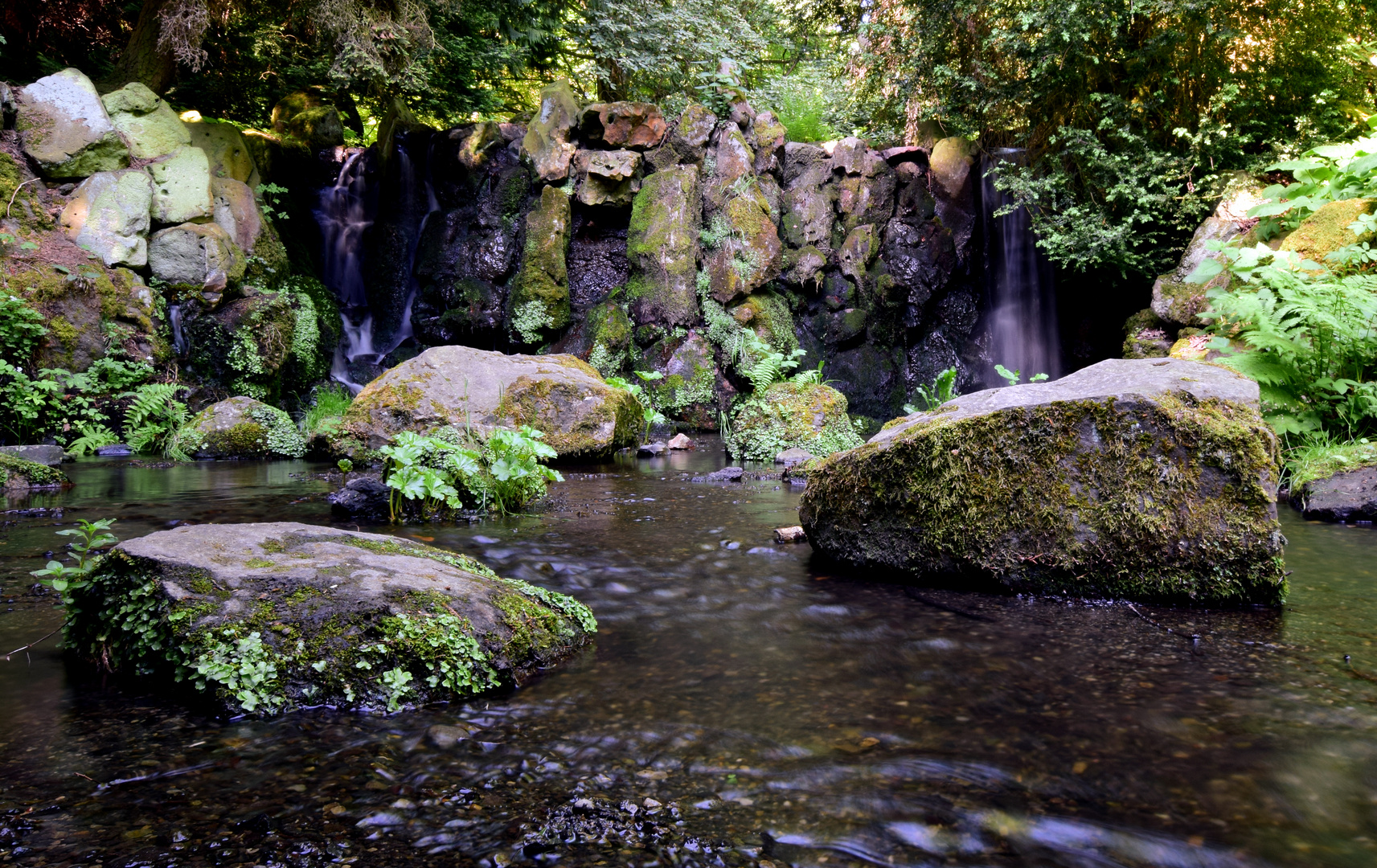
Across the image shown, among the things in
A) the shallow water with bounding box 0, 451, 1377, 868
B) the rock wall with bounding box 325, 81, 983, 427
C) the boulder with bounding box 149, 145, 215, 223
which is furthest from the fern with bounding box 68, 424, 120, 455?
the shallow water with bounding box 0, 451, 1377, 868

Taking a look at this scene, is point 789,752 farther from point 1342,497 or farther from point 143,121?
point 143,121

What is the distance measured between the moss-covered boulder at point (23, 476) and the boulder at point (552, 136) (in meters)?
10.2

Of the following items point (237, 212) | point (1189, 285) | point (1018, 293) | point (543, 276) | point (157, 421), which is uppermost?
point (237, 212)

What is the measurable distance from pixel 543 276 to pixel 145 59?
7.97 metres

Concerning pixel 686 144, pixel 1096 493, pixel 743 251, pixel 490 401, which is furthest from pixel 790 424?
pixel 686 144

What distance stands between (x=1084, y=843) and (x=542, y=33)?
1842 cm

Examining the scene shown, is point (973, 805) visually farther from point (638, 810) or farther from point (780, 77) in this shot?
point (780, 77)

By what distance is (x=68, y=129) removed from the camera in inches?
484

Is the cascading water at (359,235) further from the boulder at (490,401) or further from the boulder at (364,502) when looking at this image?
the boulder at (364,502)

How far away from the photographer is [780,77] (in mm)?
22016

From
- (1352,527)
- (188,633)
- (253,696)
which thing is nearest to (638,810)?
(253,696)

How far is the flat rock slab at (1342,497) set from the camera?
19.6 ft

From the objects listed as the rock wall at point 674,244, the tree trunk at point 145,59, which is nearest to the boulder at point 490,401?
the rock wall at point 674,244

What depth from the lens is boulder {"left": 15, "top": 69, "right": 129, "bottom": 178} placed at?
1208 cm
